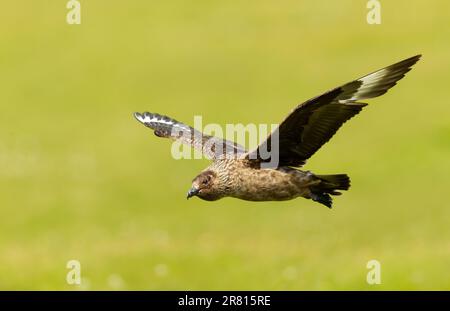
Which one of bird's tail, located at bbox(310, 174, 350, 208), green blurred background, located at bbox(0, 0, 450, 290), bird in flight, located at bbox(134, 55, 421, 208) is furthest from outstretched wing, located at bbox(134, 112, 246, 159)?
green blurred background, located at bbox(0, 0, 450, 290)

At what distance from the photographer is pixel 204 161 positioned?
25.3 m

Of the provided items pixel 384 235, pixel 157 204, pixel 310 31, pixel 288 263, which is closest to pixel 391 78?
pixel 288 263

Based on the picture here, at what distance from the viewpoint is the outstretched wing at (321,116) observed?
931cm

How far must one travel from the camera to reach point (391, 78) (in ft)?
30.9

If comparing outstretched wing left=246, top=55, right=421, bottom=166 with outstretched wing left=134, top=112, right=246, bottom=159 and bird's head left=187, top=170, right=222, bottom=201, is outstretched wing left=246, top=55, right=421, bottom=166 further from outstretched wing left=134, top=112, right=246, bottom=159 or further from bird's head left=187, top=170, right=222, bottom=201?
outstretched wing left=134, top=112, right=246, bottom=159

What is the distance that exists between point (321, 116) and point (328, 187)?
0.54m

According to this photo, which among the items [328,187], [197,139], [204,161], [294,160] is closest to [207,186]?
[294,160]

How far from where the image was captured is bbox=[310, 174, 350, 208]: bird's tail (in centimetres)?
964

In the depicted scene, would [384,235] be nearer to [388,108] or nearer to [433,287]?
[433,287]

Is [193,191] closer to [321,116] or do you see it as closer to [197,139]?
[321,116]

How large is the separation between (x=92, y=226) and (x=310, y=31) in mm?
12749

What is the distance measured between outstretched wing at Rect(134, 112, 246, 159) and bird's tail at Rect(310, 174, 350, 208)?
2.28 ft
